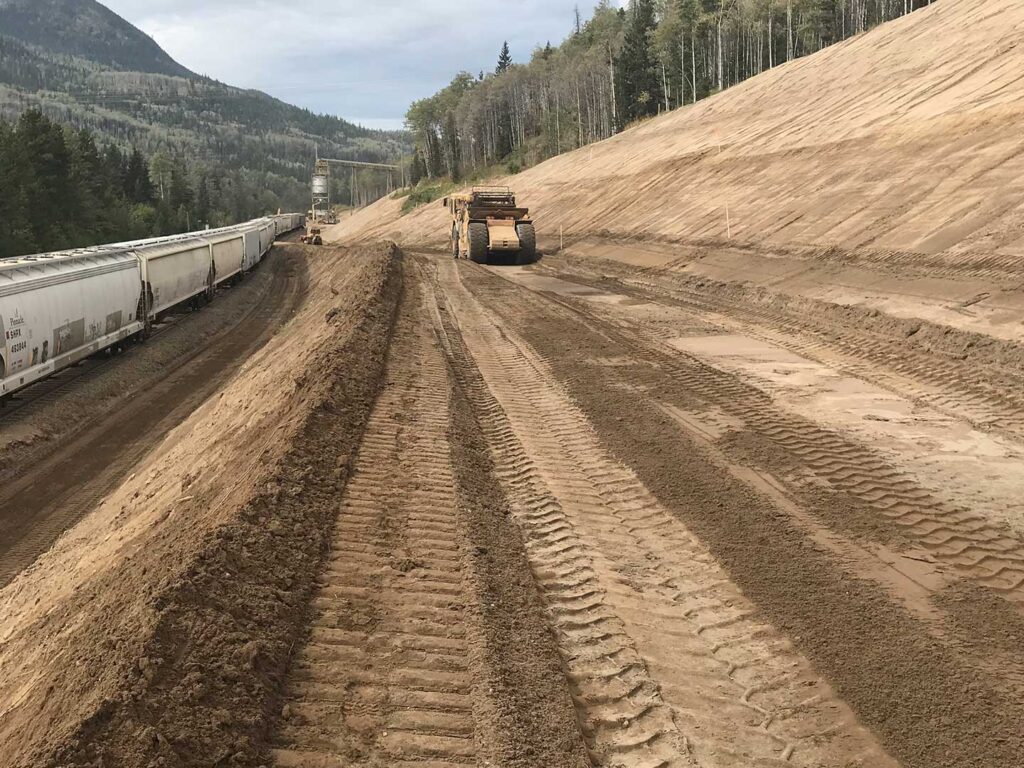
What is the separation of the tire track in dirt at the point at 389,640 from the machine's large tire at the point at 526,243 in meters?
23.8

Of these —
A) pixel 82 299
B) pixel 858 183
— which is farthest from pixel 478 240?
pixel 82 299

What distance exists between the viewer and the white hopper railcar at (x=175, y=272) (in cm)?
2041

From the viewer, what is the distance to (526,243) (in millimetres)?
30562

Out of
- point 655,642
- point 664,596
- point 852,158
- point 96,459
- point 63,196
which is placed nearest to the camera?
point 655,642

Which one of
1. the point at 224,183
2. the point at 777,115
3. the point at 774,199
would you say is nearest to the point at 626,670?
the point at 774,199

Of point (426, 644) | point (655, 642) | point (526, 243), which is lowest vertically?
point (655, 642)

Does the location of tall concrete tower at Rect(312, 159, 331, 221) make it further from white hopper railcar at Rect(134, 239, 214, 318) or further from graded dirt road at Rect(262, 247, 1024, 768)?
graded dirt road at Rect(262, 247, 1024, 768)

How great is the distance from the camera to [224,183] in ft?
510

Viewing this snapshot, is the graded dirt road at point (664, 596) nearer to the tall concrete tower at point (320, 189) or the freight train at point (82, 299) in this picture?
the freight train at point (82, 299)

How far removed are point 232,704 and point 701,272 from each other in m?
21.0

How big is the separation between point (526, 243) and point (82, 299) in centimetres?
1814

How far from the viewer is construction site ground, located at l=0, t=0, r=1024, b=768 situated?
156 inches

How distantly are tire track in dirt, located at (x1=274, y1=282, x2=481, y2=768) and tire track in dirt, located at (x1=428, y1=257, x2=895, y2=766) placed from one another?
73cm

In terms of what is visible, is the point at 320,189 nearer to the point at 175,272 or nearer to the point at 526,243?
the point at 526,243
